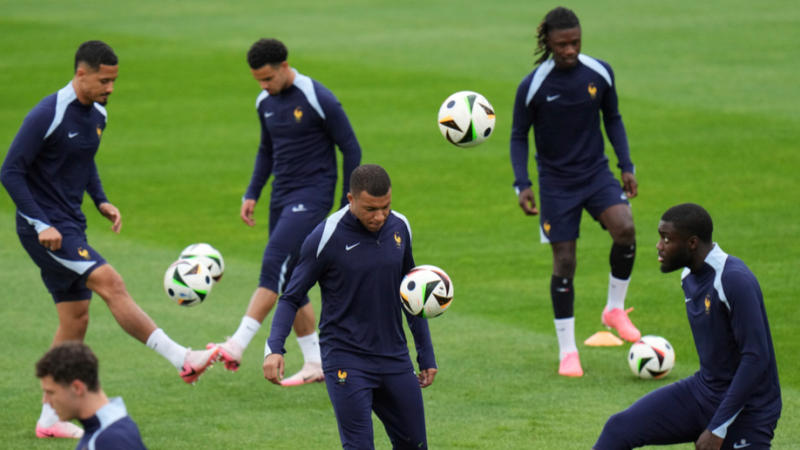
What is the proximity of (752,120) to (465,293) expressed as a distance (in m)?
11.5

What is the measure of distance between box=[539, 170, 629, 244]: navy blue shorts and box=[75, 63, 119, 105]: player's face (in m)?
3.90

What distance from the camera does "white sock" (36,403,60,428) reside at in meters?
9.09

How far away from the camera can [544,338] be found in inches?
468

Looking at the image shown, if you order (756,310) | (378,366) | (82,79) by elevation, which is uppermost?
(82,79)

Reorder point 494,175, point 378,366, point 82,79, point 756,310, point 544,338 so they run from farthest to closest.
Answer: point 494,175, point 544,338, point 82,79, point 378,366, point 756,310

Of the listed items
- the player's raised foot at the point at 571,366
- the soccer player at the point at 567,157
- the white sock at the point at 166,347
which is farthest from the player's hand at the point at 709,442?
the white sock at the point at 166,347

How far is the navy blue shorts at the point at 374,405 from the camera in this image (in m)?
7.09

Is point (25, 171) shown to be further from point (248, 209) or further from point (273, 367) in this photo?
point (273, 367)

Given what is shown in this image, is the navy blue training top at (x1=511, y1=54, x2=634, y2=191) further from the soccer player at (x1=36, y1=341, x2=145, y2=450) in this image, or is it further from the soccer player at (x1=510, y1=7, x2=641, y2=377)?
the soccer player at (x1=36, y1=341, x2=145, y2=450)

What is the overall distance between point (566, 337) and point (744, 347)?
A: 4125 mm

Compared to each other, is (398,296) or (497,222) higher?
(398,296)

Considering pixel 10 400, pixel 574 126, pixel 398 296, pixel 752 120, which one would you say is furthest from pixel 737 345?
pixel 752 120

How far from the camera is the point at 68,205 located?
923 centimetres

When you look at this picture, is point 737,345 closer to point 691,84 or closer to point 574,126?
point 574,126
